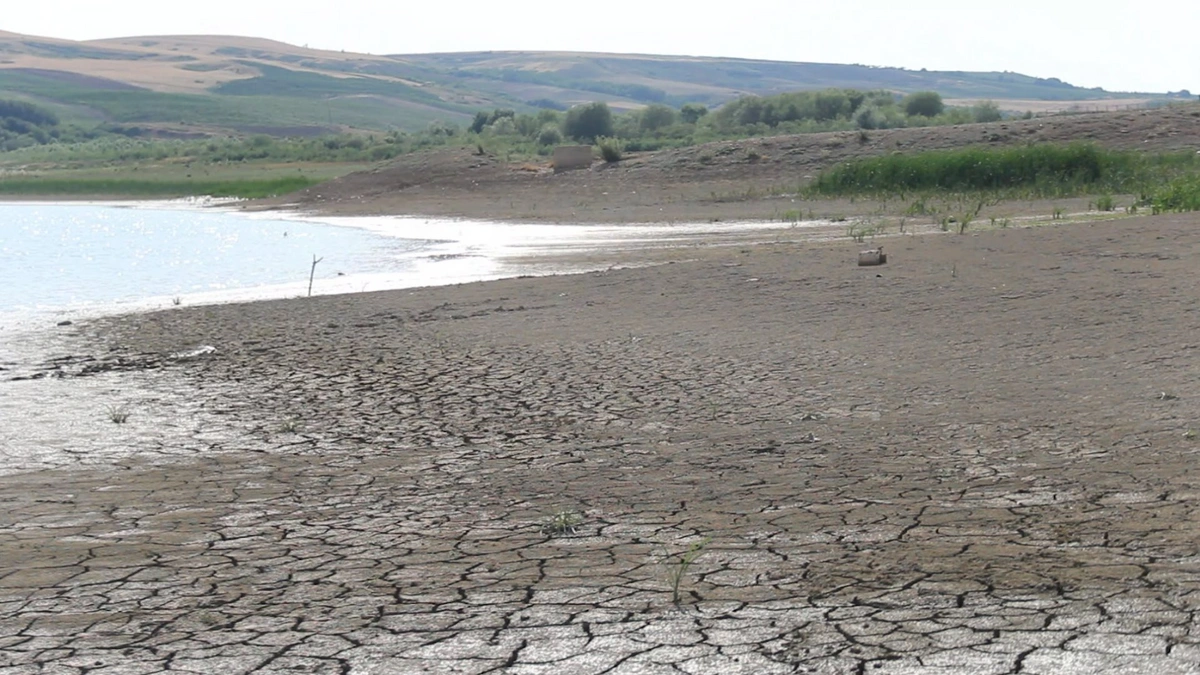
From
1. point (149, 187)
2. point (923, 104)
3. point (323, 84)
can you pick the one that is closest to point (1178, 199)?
point (923, 104)

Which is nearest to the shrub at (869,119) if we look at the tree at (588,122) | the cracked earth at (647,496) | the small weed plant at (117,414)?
the tree at (588,122)

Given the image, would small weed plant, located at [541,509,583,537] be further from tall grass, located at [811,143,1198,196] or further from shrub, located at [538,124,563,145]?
shrub, located at [538,124,563,145]

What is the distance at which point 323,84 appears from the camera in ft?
477

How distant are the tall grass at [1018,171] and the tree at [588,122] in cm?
2300

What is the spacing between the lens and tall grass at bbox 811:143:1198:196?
27.3 metres

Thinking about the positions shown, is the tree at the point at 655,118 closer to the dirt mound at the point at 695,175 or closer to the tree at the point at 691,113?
the tree at the point at 691,113

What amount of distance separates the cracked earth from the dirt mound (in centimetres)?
1708

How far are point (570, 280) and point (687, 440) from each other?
8.48 metres

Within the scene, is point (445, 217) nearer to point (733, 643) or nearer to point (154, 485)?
point (154, 485)

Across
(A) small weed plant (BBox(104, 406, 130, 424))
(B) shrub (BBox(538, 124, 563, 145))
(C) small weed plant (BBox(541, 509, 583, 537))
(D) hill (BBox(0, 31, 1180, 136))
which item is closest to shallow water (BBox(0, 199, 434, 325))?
(A) small weed plant (BBox(104, 406, 130, 424))

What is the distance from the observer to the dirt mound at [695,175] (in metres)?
31.1

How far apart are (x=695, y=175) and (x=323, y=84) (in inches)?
4590

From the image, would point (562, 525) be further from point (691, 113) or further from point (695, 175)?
point (691, 113)

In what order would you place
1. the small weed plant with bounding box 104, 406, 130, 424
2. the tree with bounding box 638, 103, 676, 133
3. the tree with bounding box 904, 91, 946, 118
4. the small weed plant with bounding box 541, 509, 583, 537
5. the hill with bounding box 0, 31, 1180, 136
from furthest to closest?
the hill with bounding box 0, 31, 1180, 136, the tree with bounding box 638, 103, 676, 133, the tree with bounding box 904, 91, 946, 118, the small weed plant with bounding box 104, 406, 130, 424, the small weed plant with bounding box 541, 509, 583, 537
